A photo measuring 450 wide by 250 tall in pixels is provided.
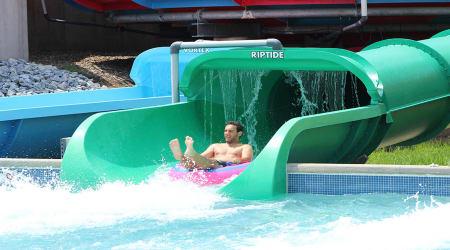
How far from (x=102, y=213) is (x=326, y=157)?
91.5 inches

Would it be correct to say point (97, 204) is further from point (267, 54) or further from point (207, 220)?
point (267, 54)

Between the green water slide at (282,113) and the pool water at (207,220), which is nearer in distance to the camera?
the pool water at (207,220)

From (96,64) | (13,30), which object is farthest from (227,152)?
(96,64)

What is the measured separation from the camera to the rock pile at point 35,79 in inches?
574

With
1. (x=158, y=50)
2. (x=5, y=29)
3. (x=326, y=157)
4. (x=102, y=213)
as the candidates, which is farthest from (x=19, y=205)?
(x=5, y=29)

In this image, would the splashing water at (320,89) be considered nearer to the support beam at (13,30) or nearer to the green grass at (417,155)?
the green grass at (417,155)

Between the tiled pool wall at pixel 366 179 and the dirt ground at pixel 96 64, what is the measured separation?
8.73m

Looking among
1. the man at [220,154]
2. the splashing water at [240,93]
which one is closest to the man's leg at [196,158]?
the man at [220,154]

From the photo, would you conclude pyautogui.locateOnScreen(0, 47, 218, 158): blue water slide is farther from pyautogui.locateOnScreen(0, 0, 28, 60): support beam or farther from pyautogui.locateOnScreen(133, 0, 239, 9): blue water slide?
pyautogui.locateOnScreen(0, 0, 28, 60): support beam

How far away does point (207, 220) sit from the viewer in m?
6.70

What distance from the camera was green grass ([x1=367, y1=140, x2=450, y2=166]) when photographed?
30.9 feet

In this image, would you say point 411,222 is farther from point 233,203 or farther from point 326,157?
point 326,157

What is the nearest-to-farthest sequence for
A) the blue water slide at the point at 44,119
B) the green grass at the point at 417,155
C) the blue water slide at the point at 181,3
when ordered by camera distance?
the green grass at the point at 417,155 → the blue water slide at the point at 44,119 → the blue water slide at the point at 181,3

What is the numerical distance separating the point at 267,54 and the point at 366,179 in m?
2.12
